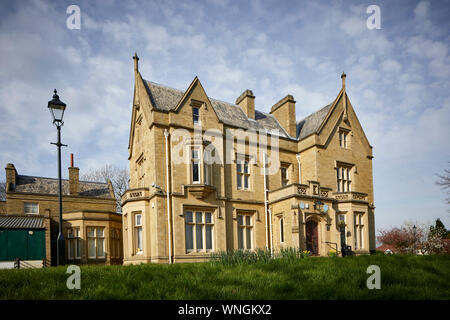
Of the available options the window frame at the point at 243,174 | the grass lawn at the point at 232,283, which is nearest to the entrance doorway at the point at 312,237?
the window frame at the point at 243,174

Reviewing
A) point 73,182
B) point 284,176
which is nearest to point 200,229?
point 284,176

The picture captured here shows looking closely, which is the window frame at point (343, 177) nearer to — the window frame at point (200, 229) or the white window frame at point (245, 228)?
the white window frame at point (245, 228)

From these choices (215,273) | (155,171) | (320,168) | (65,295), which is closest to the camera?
(65,295)

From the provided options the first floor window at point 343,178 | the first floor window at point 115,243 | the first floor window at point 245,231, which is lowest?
the first floor window at point 115,243

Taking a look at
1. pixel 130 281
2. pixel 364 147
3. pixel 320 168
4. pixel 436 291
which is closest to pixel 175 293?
pixel 130 281

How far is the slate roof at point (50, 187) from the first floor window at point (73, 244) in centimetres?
875

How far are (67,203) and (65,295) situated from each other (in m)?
29.9

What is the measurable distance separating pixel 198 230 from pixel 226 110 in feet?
31.9

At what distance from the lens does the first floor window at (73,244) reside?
2702 cm

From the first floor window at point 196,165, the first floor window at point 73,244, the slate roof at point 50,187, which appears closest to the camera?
the first floor window at point 196,165

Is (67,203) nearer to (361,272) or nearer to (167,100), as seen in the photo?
(167,100)

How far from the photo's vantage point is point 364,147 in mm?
27953

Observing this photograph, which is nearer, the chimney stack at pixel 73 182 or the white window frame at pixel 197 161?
the white window frame at pixel 197 161

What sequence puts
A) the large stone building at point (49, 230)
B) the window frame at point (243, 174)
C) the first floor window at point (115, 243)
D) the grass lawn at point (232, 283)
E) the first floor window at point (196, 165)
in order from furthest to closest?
the first floor window at point (115, 243) < the large stone building at point (49, 230) < the window frame at point (243, 174) < the first floor window at point (196, 165) < the grass lawn at point (232, 283)
